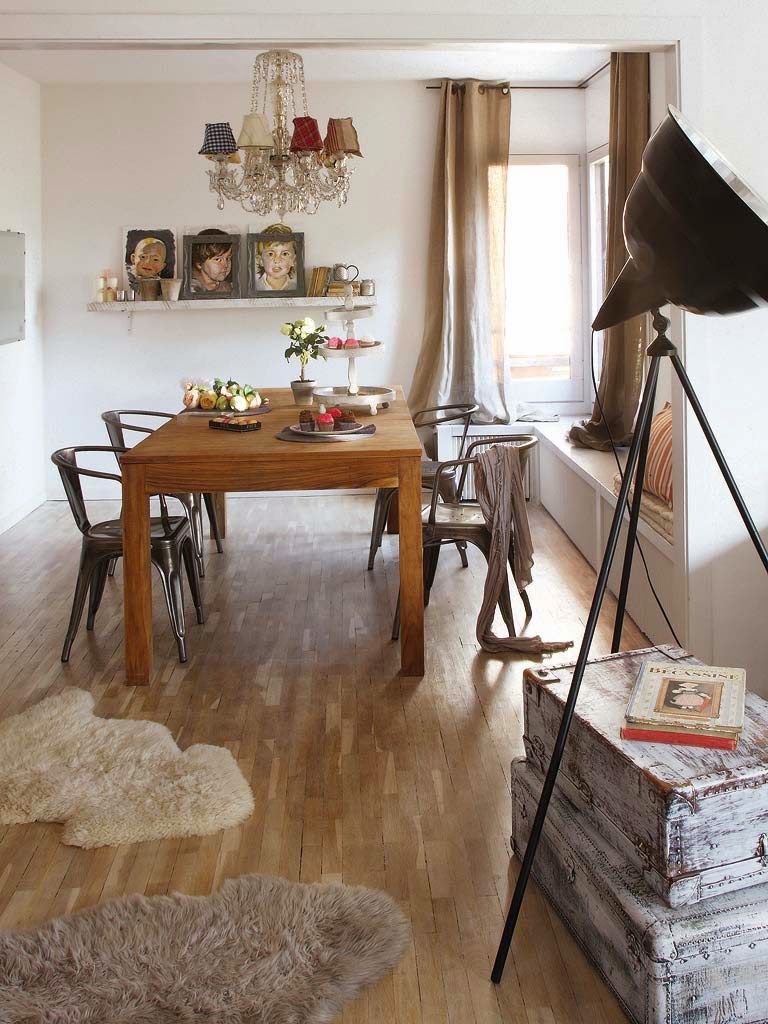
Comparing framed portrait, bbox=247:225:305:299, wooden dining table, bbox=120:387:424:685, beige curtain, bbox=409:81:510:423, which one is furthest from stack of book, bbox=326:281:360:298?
wooden dining table, bbox=120:387:424:685

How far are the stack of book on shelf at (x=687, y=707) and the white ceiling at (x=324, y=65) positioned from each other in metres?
4.89

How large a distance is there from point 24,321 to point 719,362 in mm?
4896

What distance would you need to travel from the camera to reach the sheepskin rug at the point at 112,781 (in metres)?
2.79

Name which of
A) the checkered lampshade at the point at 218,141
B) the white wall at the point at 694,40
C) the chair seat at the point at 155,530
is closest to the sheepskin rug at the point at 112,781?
the chair seat at the point at 155,530

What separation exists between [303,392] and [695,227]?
147 inches

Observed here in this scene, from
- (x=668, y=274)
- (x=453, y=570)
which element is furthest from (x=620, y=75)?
(x=668, y=274)

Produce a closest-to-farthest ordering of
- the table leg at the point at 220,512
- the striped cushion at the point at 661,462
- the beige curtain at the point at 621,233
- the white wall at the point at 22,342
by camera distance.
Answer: the striped cushion at the point at 661,462 → the beige curtain at the point at 621,233 → the table leg at the point at 220,512 → the white wall at the point at 22,342

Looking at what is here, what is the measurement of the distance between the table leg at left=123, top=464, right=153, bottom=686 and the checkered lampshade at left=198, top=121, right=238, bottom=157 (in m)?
1.82

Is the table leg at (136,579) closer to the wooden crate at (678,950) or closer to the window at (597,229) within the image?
the wooden crate at (678,950)

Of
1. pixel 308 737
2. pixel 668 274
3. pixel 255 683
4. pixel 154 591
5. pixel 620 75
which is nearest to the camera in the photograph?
pixel 668 274

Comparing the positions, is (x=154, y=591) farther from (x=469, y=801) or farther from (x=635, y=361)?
(x=635, y=361)

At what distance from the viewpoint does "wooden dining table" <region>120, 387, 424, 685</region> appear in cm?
380

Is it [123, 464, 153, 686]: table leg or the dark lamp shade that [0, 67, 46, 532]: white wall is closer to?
[123, 464, 153, 686]: table leg

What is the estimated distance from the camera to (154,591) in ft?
16.5
